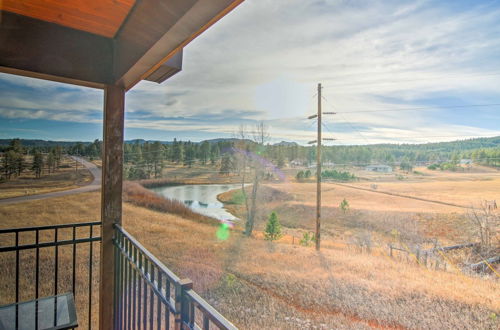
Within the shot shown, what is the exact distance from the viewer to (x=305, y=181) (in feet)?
53.0

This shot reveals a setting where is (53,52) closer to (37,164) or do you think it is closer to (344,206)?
(37,164)

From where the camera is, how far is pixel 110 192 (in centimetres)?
141

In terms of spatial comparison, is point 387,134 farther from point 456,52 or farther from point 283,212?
point 283,212

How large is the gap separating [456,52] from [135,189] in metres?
14.7

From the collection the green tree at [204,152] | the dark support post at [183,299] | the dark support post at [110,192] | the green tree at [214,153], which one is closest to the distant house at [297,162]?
the green tree at [214,153]

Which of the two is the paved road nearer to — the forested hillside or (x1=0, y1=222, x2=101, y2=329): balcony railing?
(x1=0, y1=222, x2=101, y2=329): balcony railing

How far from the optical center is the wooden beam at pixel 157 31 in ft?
2.08

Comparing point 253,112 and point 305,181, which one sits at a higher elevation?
point 253,112

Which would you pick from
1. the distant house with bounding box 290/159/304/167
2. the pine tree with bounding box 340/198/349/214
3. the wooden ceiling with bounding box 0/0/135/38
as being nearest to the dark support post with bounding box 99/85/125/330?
the wooden ceiling with bounding box 0/0/135/38

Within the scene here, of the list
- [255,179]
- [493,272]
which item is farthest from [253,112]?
[493,272]

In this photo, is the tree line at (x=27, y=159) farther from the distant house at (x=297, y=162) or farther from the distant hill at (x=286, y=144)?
the distant house at (x=297, y=162)

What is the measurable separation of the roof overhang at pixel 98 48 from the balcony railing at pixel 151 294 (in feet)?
2.30

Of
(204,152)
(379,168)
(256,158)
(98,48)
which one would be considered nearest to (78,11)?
(98,48)

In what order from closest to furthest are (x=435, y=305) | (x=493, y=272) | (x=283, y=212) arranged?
(x=435, y=305)
(x=493, y=272)
(x=283, y=212)
